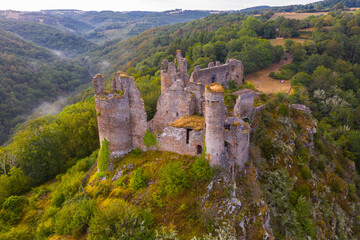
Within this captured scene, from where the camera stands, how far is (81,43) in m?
183

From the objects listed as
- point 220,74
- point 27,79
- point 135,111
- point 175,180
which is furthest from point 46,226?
point 27,79

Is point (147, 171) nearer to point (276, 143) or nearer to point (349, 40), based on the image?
point (276, 143)

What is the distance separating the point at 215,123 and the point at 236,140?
2736 millimetres

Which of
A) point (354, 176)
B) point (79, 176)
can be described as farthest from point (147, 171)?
point (354, 176)

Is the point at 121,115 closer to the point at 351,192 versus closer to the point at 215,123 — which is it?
the point at 215,123

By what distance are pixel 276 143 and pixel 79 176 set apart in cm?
2214

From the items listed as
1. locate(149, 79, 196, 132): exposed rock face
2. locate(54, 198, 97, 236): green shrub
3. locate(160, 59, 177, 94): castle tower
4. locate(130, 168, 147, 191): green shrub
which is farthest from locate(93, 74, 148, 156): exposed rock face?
locate(160, 59, 177, 94): castle tower

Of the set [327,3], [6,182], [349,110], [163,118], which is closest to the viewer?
[163,118]

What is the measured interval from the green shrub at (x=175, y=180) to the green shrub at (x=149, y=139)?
3.57m

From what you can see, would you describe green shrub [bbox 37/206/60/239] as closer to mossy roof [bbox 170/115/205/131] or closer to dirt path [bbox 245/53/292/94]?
mossy roof [bbox 170/115/205/131]

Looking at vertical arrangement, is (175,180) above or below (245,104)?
below

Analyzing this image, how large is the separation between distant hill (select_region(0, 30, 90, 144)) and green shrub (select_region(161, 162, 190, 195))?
69958 millimetres

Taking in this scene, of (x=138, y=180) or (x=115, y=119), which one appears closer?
(x=138, y=180)

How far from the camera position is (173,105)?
2355 centimetres
